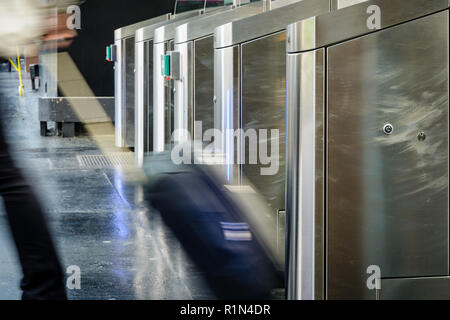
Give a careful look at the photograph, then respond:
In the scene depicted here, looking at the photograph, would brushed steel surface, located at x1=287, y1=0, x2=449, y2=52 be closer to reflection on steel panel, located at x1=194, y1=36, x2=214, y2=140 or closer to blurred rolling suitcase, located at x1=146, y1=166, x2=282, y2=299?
blurred rolling suitcase, located at x1=146, y1=166, x2=282, y2=299

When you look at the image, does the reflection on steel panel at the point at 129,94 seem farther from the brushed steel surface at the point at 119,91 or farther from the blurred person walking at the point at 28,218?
the blurred person walking at the point at 28,218

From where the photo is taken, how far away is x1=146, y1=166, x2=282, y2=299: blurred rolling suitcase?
10.4 feet

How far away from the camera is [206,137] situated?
4.71m

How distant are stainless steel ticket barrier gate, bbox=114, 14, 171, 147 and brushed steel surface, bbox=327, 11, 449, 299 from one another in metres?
A: 5.57

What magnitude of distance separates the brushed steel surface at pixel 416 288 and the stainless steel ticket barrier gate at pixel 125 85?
561cm

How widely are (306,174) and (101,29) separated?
286 inches

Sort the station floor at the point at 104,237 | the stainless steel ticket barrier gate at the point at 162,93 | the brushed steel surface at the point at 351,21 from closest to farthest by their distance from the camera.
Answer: the brushed steel surface at the point at 351,21 < the station floor at the point at 104,237 < the stainless steel ticket barrier gate at the point at 162,93

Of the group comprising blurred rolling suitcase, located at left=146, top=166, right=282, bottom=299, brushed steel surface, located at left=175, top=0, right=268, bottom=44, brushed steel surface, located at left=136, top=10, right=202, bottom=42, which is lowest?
blurred rolling suitcase, located at left=146, top=166, right=282, bottom=299

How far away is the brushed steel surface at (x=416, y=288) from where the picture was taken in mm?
2463

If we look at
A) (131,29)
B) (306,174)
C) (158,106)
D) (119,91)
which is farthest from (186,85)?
(119,91)

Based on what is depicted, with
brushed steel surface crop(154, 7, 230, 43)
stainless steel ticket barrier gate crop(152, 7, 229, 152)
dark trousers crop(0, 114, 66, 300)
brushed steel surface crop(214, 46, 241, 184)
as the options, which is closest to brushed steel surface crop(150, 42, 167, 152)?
stainless steel ticket barrier gate crop(152, 7, 229, 152)

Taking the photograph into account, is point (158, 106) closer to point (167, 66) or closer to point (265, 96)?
point (167, 66)

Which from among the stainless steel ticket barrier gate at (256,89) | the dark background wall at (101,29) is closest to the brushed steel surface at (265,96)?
the stainless steel ticket barrier gate at (256,89)

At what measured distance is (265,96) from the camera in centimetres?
366
